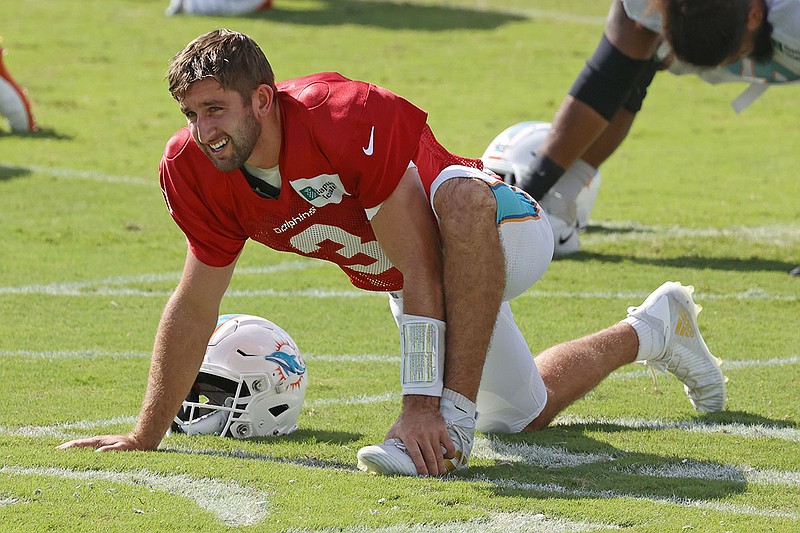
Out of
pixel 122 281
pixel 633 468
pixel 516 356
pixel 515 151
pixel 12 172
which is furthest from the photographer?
pixel 12 172

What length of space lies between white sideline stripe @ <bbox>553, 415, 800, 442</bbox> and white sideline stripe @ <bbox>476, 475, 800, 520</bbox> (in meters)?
1.02

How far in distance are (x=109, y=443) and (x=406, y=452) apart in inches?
41.8

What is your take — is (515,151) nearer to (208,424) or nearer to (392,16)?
(208,424)

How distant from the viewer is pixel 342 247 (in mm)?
4848

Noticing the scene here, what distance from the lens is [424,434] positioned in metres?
4.35

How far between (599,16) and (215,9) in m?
6.82

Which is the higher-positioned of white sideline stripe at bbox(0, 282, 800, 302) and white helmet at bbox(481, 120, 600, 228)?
white helmet at bbox(481, 120, 600, 228)

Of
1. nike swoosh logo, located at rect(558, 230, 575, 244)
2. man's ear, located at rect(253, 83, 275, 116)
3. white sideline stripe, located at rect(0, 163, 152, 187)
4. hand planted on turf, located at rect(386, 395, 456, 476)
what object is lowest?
white sideline stripe, located at rect(0, 163, 152, 187)

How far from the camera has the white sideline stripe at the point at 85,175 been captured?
11281 mm

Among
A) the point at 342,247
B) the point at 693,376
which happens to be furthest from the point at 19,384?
the point at 693,376

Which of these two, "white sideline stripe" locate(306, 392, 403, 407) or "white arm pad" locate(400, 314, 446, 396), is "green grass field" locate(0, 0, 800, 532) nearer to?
"white sideline stripe" locate(306, 392, 403, 407)

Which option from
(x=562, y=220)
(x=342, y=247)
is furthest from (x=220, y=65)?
(x=562, y=220)

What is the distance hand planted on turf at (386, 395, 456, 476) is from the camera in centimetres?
431

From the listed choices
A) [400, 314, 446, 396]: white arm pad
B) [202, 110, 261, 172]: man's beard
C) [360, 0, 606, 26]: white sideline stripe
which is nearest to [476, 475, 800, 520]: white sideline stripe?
[400, 314, 446, 396]: white arm pad
